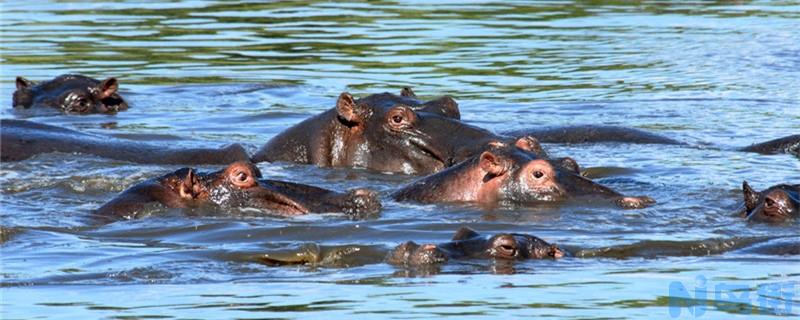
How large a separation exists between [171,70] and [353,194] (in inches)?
354

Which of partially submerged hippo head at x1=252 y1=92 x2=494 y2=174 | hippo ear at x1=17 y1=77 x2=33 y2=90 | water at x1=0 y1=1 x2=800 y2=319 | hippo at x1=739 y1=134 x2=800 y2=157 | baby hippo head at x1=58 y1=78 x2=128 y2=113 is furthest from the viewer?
hippo ear at x1=17 y1=77 x2=33 y2=90

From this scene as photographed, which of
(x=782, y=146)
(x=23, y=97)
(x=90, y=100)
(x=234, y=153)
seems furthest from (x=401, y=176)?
(x=23, y=97)

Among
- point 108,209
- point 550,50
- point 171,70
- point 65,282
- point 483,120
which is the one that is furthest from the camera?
point 550,50

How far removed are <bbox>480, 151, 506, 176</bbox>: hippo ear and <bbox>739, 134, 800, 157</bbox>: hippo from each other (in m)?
2.92

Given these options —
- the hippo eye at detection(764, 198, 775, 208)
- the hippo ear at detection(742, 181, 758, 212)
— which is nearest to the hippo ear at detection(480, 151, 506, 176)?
the hippo ear at detection(742, 181, 758, 212)

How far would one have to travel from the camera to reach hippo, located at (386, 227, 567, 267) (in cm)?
803

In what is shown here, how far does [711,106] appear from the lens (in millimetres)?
15391

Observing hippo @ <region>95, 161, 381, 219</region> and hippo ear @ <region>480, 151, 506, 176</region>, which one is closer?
hippo @ <region>95, 161, 381, 219</region>

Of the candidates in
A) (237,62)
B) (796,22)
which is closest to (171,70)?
(237,62)

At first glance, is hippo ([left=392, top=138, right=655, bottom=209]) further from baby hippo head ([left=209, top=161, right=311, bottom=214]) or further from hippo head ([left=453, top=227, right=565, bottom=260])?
hippo head ([left=453, top=227, right=565, bottom=260])

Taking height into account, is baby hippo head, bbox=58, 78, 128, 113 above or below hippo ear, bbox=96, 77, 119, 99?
Answer: below

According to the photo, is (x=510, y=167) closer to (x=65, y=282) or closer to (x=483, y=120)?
(x=65, y=282)

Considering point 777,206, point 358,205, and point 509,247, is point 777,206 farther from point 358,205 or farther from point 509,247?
point 358,205

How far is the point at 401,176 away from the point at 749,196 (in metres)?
2.68
